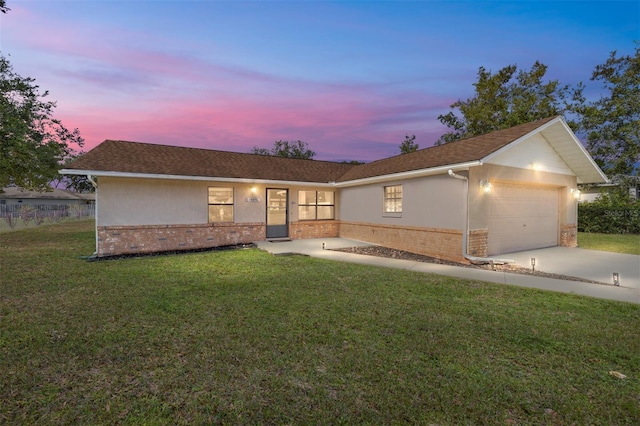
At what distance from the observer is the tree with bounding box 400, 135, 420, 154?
3517 cm

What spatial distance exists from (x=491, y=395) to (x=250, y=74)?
1734 cm

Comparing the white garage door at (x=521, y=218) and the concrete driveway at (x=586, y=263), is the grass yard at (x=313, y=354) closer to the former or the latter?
the concrete driveway at (x=586, y=263)

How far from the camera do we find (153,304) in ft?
16.9

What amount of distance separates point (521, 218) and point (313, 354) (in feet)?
36.6

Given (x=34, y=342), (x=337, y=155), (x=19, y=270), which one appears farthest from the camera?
(x=337, y=155)

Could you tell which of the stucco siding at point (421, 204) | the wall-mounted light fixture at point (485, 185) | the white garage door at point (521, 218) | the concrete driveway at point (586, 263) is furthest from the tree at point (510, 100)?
the wall-mounted light fixture at point (485, 185)

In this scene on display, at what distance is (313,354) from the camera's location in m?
3.42

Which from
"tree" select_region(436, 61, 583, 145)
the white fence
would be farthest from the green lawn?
the white fence

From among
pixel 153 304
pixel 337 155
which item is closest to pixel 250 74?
pixel 153 304

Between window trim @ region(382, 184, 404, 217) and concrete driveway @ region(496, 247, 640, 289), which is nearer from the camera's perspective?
concrete driveway @ region(496, 247, 640, 289)

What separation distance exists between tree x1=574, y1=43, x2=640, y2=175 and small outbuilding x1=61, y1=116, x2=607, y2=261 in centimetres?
1212

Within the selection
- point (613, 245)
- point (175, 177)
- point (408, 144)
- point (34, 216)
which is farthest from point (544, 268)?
point (34, 216)

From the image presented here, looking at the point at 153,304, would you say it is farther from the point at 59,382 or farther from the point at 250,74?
the point at 250,74

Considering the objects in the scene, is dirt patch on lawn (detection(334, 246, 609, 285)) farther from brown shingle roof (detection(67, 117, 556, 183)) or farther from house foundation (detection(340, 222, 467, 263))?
brown shingle roof (detection(67, 117, 556, 183))
